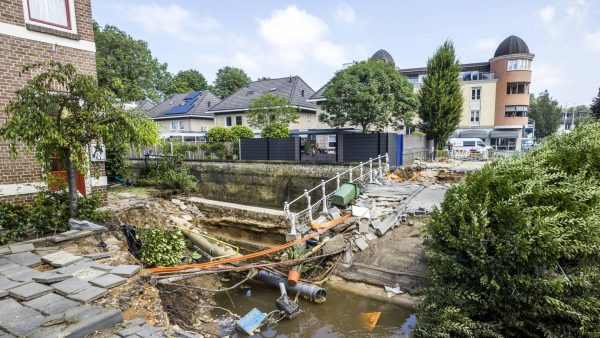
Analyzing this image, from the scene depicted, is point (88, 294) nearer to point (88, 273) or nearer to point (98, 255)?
point (88, 273)

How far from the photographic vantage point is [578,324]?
3.75 metres

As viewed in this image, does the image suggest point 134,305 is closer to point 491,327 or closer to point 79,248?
point 79,248

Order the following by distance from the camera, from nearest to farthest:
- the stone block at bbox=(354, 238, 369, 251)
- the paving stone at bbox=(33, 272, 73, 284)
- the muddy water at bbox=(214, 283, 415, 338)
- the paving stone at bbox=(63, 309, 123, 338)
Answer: the paving stone at bbox=(63, 309, 123, 338) < the paving stone at bbox=(33, 272, 73, 284) < the muddy water at bbox=(214, 283, 415, 338) < the stone block at bbox=(354, 238, 369, 251)

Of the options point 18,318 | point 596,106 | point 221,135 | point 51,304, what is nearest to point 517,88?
point 596,106

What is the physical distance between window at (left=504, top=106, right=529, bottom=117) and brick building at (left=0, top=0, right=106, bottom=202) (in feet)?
118

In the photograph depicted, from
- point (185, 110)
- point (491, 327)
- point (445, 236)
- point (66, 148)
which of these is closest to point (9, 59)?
point (66, 148)

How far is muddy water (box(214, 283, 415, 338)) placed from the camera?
566 centimetres

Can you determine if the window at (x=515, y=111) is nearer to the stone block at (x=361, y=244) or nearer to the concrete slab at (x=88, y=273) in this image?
the stone block at (x=361, y=244)

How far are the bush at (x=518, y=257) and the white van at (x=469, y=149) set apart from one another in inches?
740

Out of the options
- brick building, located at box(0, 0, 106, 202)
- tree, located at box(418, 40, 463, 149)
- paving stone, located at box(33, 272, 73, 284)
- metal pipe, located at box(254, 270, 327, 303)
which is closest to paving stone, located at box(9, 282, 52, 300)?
paving stone, located at box(33, 272, 73, 284)

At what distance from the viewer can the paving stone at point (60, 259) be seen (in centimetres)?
509

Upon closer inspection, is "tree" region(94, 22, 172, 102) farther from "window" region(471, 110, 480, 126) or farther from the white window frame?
"window" region(471, 110, 480, 126)

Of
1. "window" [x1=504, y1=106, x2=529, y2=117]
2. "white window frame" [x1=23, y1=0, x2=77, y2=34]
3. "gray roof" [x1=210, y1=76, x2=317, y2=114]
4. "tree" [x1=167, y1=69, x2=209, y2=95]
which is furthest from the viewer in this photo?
"tree" [x1=167, y1=69, x2=209, y2=95]

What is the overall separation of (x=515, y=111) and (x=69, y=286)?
125ft
